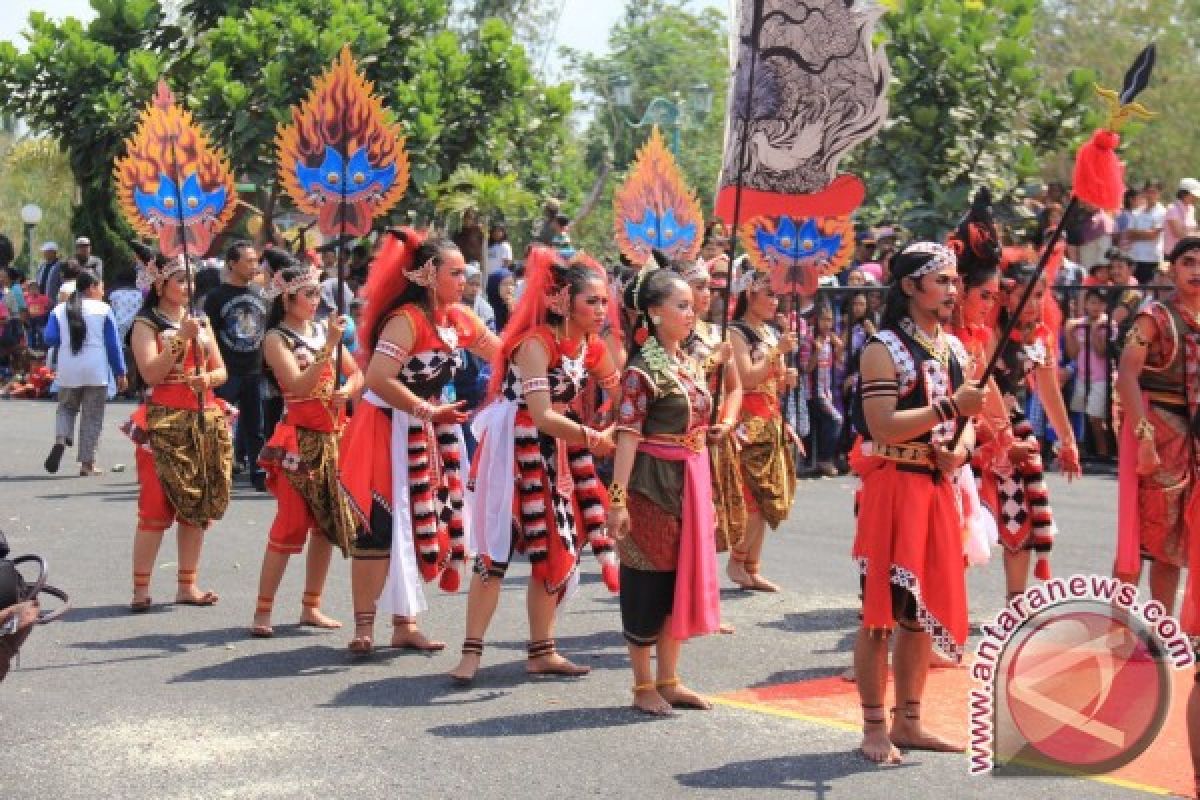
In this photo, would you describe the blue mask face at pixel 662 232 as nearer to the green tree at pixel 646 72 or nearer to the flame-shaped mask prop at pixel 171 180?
the flame-shaped mask prop at pixel 171 180

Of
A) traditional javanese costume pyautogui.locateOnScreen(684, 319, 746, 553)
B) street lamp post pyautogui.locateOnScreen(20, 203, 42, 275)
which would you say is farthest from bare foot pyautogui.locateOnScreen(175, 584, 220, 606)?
street lamp post pyautogui.locateOnScreen(20, 203, 42, 275)

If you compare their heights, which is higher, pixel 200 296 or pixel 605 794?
pixel 200 296

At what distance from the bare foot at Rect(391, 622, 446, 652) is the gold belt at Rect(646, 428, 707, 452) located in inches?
76.9

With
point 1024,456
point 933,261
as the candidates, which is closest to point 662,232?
point 1024,456

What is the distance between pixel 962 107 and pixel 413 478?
1178cm

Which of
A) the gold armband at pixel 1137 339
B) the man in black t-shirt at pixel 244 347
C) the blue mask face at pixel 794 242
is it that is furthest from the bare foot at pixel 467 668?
the man in black t-shirt at pixel 244 347

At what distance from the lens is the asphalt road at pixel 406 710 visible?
629 cm

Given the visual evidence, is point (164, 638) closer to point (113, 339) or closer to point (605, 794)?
point (605, 794)

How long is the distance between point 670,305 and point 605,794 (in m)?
2.05

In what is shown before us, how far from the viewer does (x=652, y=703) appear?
23.8ft

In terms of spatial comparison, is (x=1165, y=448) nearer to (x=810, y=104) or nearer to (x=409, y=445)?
(x=810, y=104)

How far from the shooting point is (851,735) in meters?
6.91

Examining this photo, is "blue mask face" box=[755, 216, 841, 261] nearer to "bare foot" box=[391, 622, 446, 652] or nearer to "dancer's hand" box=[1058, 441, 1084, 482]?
"dancer's hand" box=[1058, 441, 1084, 482]

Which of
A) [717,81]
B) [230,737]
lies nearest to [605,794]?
[230,737]
